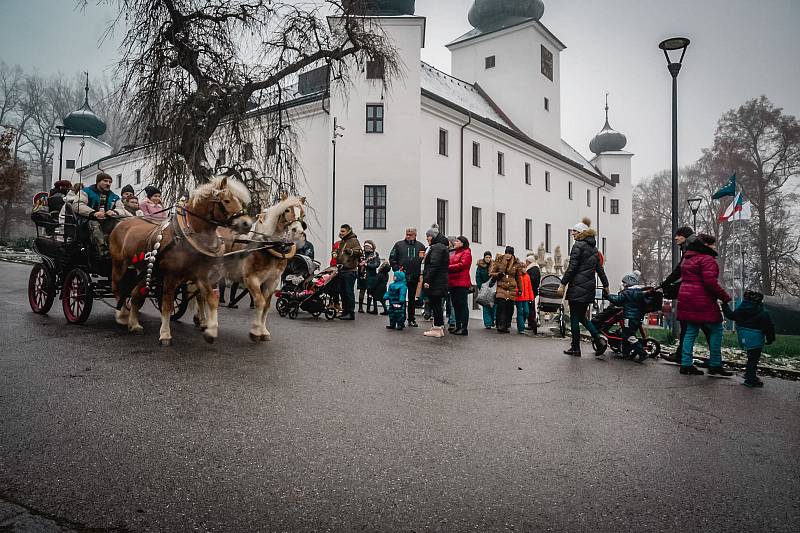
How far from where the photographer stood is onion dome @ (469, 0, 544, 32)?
142ft

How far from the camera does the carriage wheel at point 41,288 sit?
31.8ft

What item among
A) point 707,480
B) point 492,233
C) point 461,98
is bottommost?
point 707,480

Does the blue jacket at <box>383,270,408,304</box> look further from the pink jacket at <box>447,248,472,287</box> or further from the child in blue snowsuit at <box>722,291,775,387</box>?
the child in blue snowsuit at <box>722,291,775,387</box>

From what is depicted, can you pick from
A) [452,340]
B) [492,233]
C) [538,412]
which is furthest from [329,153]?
[538,412]

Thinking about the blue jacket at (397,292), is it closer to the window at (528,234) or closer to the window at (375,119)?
the window at (375,119)

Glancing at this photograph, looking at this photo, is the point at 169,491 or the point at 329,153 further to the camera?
the point at 329,153

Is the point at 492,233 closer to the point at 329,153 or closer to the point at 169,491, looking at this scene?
the point at 329,153

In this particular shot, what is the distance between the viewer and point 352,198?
27.7 meters

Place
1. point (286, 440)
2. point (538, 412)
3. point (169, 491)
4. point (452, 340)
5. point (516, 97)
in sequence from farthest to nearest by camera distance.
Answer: point (516, 97)
point (452, 340)
point (538, 412)
point (286, 440)
point (169, 491)

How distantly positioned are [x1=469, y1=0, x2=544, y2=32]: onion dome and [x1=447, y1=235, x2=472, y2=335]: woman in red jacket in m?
36.2

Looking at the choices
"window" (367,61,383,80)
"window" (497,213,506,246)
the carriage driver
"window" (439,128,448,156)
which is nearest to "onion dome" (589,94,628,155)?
"window" (497,213,506,246)

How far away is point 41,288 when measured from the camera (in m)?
10.2

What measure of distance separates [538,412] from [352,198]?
75.0ft

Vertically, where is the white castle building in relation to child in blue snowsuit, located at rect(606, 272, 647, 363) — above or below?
above
